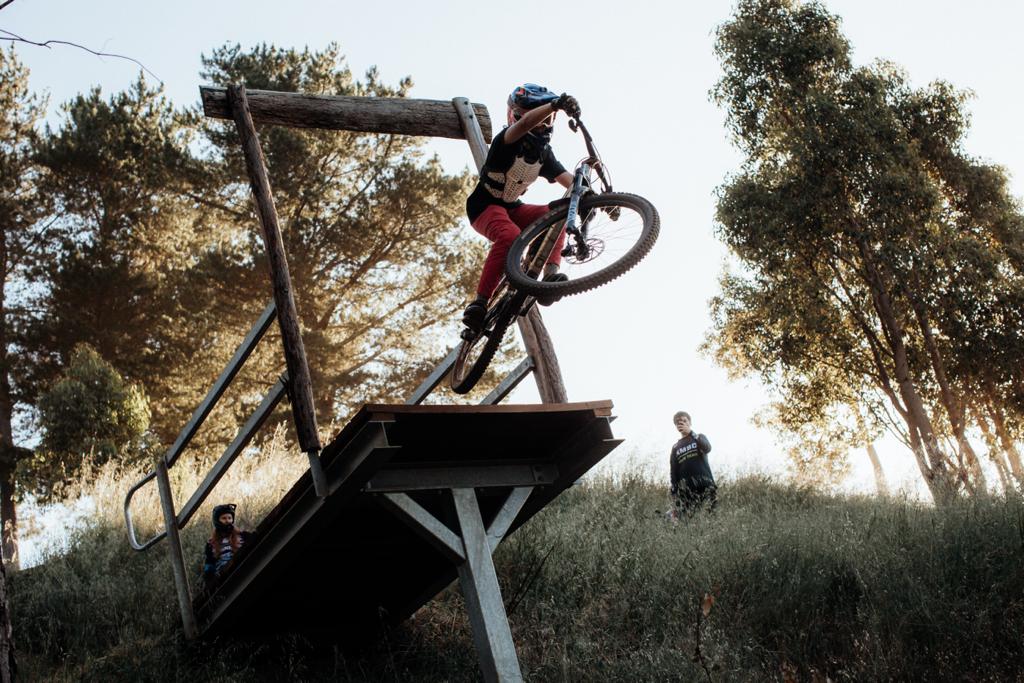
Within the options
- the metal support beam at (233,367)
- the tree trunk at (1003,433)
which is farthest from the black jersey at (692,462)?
the tree trunk at (1003,433)

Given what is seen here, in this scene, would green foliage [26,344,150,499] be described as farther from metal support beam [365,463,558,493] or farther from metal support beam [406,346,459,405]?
metal support beam [365,463,558,493]

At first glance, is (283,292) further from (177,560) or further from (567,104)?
(177,560)

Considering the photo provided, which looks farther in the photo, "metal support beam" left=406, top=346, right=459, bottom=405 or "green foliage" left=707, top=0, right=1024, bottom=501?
"green foliage" left=707, top=0, right=1024, bottom=501

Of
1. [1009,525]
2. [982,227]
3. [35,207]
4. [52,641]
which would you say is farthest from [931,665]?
[35,207]

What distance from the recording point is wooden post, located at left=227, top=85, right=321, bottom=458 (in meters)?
5.52

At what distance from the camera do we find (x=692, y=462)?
1058 cm

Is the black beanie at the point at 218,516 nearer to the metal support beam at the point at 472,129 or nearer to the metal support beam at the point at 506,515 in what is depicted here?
the metal support beam at the point at 506,515

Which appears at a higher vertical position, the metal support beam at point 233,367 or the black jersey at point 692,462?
the metal support beam at point 233,367

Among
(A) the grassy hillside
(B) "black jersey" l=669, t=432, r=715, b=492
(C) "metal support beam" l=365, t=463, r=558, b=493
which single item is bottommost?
(A) the grassy hillside

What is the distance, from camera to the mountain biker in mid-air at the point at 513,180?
5.77 metres

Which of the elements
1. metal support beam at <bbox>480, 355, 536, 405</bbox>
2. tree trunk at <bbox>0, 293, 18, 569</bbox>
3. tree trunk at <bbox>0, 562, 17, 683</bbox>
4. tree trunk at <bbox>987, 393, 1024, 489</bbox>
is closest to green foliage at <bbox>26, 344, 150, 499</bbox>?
tree trunk at <bbox>0, 293, 18, 569</bbox>

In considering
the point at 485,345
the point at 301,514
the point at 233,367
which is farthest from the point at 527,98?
the point at 301,514

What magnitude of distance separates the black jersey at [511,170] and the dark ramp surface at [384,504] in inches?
60.3

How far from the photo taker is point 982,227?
60.3ft
